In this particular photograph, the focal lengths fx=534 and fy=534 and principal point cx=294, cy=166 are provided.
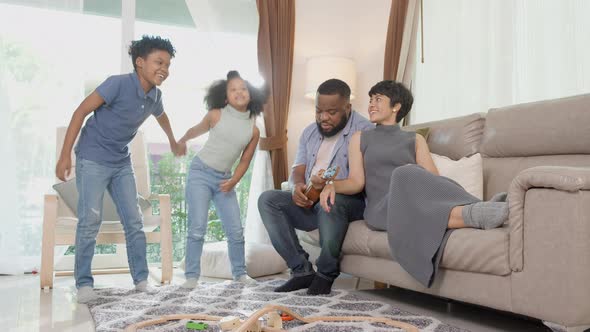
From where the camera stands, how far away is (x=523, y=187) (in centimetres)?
157

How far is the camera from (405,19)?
3.78 metres

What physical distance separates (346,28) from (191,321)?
3.25 metres

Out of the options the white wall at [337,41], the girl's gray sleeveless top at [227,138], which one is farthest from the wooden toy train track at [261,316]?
the white wall at [337,41]

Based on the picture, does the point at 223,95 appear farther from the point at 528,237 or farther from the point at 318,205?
the point at 528,237

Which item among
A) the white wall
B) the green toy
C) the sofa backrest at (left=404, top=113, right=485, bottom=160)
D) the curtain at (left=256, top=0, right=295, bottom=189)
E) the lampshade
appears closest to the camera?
the green toy

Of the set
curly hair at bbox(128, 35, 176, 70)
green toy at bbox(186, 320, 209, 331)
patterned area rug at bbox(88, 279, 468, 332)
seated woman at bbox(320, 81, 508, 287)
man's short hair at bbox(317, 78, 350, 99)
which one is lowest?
patterned area rug at bbox(88, 279, 468, 332)

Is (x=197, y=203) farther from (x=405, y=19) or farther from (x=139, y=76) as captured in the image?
(x=405, y=19)

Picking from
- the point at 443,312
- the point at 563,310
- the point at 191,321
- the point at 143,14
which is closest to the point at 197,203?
the point at 191,321

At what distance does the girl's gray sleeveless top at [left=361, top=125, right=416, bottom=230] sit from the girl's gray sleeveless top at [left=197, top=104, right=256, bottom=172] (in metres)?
0.62

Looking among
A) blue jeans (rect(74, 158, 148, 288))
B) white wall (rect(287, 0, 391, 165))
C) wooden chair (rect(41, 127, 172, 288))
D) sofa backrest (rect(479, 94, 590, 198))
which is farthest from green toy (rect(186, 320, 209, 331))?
white wall (rect(287, 0, 391, 165))

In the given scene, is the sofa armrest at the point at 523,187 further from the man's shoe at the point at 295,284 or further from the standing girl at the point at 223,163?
the standing girl at the point at 223,163

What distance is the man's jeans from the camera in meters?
2.35

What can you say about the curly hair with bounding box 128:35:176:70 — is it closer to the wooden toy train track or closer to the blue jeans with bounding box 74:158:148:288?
the blue jeans with bounding box 74:158:148:288

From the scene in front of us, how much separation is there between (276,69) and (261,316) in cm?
272
